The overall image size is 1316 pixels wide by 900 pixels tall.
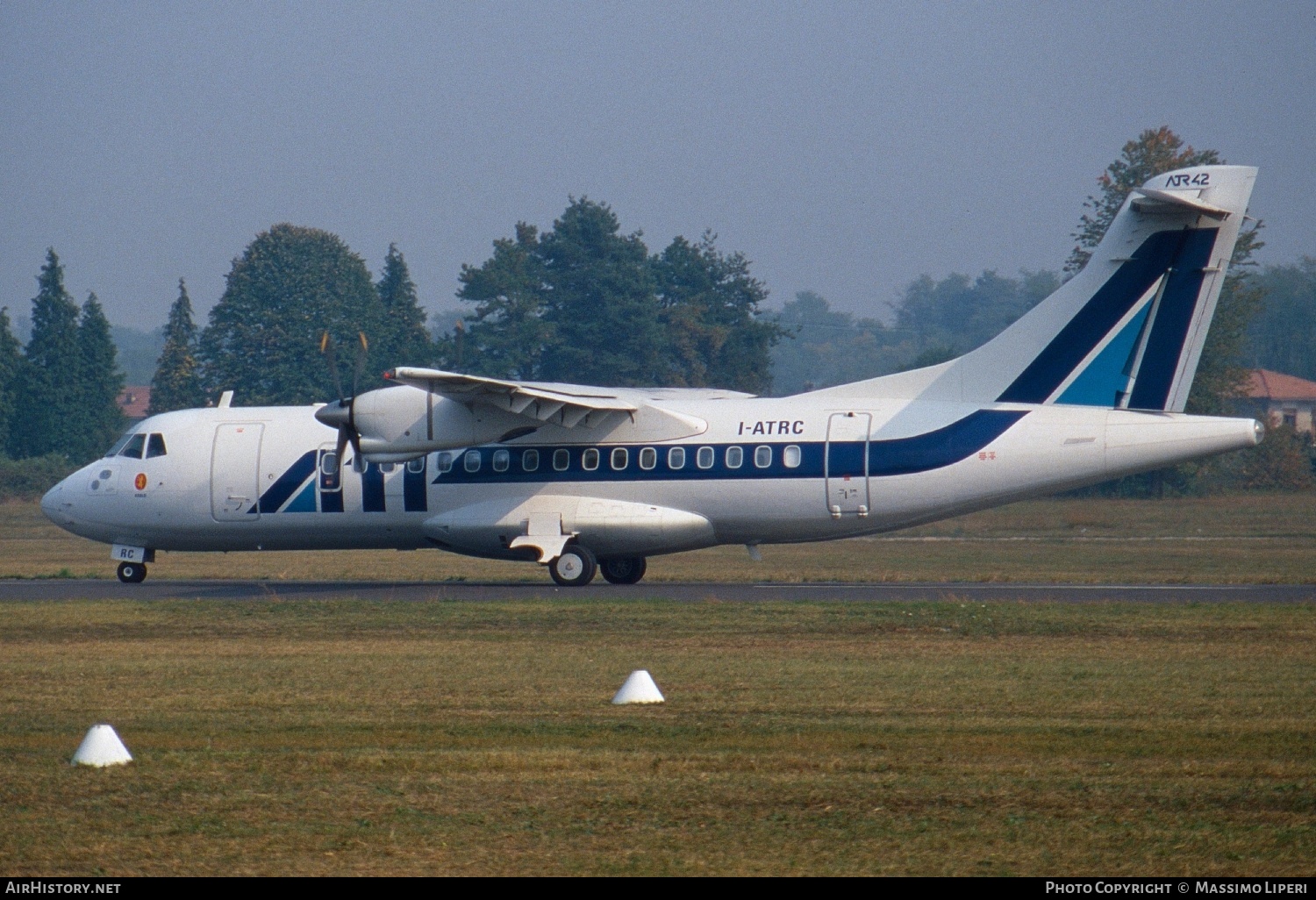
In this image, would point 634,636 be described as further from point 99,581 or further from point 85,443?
point 85,443

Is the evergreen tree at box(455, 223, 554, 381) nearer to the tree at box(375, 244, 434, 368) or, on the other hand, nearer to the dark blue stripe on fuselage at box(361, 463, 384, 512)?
the tree at box(375, 244, 434, 368)

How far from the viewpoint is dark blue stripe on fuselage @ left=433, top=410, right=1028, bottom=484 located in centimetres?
2483

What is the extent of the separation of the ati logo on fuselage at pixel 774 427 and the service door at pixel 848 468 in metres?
0.56

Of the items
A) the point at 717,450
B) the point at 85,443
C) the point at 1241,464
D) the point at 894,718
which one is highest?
the point at 1241,464

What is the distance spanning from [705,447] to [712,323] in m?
55.1

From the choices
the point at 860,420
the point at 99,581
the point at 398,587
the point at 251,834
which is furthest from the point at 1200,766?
the point at 99,581

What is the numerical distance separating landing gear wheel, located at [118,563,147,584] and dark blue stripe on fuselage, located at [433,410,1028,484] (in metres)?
6.98

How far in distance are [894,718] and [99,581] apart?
22.4m

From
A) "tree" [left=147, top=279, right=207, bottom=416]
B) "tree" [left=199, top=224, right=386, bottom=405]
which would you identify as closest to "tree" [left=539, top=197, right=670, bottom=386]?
"tree" [left=199, top=224, right=386, bottom=405]

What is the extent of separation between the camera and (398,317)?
307 feet

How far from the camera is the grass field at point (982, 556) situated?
30.9m

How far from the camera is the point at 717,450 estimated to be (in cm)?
2619

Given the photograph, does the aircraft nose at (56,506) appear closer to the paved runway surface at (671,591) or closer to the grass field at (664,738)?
the paved runway surface at (671,591)

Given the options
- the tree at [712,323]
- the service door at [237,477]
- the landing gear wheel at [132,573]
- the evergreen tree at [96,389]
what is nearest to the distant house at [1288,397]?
the tree at [712,323]
